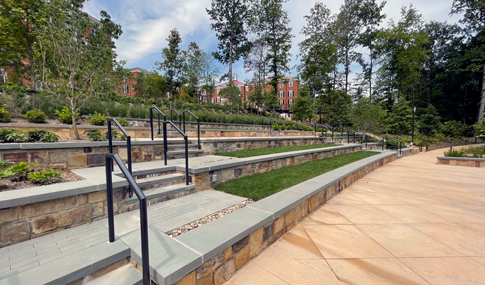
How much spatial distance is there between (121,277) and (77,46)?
205 inches

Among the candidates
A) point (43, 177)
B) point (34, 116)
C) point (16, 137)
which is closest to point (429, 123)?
point (43, 177)

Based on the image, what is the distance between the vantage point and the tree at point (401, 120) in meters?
21.5

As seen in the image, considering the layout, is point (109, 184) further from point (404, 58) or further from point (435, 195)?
point (404, 58)

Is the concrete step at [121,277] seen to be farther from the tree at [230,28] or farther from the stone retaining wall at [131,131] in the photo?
the tree at [230,28]

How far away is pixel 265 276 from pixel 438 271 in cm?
159

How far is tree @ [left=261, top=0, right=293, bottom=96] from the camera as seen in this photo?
72.5 ft

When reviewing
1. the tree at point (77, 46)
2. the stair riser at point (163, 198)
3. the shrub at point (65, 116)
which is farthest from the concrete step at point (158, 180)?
the shrub at point (65, 116)

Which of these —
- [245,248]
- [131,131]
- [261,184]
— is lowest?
[245,248]

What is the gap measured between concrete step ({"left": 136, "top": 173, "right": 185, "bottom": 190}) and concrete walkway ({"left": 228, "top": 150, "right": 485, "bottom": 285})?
6.01 feet

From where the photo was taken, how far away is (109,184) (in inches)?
69.3

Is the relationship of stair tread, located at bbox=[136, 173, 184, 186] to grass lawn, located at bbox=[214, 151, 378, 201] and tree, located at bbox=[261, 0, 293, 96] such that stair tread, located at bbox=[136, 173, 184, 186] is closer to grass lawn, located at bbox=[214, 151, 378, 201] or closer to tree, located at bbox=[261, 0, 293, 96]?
grass lawn, located at bbox=[214, 151, 378, 201]

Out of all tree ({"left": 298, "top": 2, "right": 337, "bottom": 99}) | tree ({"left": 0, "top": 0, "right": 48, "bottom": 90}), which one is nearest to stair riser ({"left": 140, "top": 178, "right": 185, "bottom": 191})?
tree ({"left": 0, "top": 0, "right": 48, "bottom": 90})

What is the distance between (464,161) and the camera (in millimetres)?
8898

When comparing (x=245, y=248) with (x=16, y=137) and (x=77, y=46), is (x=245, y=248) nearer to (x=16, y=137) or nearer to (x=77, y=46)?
(x=16, y=137)
